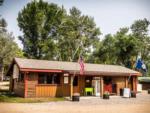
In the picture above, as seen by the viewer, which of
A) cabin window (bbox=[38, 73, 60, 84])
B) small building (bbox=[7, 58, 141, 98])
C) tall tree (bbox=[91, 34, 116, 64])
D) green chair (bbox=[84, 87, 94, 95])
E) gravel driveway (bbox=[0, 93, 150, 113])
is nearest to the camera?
gravel driveway (bbox=[0, 93, 150, 113])

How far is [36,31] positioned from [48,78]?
25.1m

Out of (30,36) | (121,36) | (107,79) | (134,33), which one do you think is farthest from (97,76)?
(134,33)

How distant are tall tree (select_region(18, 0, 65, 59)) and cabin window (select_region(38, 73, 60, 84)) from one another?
2239 centimetres

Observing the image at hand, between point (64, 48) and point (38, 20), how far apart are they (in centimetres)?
974

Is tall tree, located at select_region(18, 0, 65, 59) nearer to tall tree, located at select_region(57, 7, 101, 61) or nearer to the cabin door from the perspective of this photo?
tall tree, located at select_region(57, 7, 101, 61)

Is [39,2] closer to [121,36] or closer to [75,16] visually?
[75,16]

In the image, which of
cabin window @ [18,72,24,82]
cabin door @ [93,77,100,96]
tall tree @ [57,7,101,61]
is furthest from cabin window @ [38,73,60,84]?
tall tree @ [57,7,101,61]

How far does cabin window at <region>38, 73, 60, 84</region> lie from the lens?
26.1 metres

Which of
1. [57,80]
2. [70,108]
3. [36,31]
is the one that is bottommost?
[70,108]

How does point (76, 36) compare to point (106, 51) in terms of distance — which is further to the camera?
point (106, 51)

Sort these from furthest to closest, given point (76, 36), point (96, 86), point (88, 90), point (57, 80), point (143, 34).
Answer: point (143, 34), point (76, 36), point (96, 86), point (88, 90), point (57, 80)

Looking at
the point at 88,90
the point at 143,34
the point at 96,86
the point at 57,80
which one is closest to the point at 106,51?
the point at 143,34

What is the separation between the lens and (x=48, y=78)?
26.6 metres

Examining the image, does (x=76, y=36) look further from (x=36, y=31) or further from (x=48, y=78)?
(x=48, y=78)
